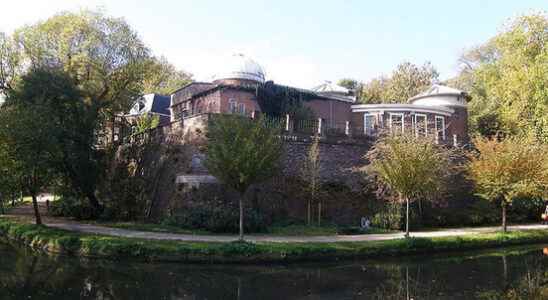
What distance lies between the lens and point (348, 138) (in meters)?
27.3

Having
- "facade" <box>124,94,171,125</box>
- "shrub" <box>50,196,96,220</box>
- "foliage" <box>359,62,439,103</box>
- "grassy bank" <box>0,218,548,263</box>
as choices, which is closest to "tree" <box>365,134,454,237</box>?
"grassy bank" <box>0,218,548,263</box>

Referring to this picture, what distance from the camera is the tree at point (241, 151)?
55.2ft

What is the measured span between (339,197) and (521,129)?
17257 millimetres

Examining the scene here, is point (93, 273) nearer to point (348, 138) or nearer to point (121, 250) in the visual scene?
point (121, 250)

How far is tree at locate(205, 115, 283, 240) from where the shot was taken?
16.8 meters

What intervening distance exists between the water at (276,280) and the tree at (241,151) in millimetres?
3301

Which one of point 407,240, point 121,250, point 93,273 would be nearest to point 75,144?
point 121,250

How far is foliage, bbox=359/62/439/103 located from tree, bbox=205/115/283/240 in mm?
38806

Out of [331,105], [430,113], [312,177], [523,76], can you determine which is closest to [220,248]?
[312,177]

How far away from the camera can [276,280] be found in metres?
13.5

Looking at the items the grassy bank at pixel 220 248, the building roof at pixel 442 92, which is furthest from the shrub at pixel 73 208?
the building roof at pixel 442 92

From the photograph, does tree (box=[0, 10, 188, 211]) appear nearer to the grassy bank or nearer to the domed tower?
the grassy bank

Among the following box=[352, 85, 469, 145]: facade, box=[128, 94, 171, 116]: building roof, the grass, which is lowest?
the grass

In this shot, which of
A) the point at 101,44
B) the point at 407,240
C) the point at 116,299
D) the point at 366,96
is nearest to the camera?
the point at 116,299
